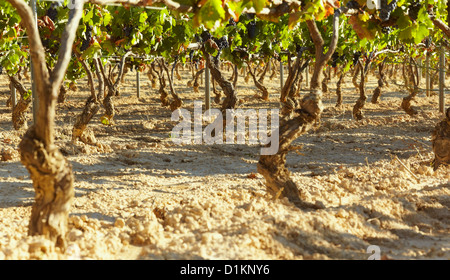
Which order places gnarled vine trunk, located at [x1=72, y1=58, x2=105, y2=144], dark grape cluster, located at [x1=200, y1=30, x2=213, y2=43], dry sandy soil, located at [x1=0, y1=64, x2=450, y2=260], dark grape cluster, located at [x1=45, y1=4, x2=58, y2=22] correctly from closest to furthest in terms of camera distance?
dry sandy soil, located at [x1=0, y1=64, x2=450, y2=260], dark grape cluster, located at [x1=45, y1=4, x2=58, y2=22], gnarled vine trunk, located at [x1=72, y1=58, x2=105, y2=144], dark grape cluster, located at [x1=200, y1=30, x2=213, y2=43]

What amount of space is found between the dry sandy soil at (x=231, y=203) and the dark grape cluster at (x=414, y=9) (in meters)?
1.62

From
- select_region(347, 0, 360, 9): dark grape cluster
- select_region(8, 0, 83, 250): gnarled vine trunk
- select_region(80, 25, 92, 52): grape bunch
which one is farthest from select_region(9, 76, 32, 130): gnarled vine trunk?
select_region(8, 0, 83, 250): gnarled vine trunk

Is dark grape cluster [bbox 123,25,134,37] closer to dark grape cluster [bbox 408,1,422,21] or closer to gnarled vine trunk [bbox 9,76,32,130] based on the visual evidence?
gnarled vine trunk [bbox 9,76,32,130]

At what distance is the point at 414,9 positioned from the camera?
15.9 ft

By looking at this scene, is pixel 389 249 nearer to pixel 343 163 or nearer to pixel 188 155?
pixel 343 163

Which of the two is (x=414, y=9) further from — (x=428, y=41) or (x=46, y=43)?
(x=428, y=41)

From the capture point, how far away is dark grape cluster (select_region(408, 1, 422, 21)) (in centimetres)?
482

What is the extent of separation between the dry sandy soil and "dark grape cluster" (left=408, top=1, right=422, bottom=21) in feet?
5.33

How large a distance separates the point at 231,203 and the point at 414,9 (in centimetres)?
266

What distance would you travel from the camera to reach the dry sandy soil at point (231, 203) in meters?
2.91

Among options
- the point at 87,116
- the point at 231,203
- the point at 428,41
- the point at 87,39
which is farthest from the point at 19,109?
the point at 428,41
